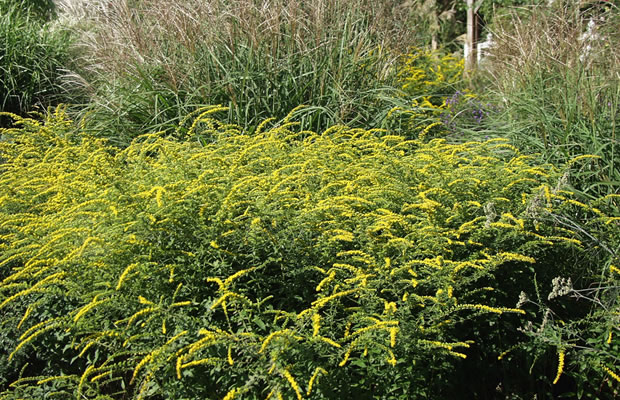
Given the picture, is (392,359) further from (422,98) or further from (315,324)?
(422,98)

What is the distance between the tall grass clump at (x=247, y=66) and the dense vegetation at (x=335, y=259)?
182 mm

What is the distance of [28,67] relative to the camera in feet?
23.8

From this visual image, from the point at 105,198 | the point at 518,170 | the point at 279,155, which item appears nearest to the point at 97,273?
the point at 105,198

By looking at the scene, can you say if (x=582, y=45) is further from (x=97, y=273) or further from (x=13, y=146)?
(x=13, y=146)

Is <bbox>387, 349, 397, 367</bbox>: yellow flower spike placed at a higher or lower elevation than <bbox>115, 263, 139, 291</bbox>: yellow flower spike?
lower

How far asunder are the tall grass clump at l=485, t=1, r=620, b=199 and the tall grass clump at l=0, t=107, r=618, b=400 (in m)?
0.59

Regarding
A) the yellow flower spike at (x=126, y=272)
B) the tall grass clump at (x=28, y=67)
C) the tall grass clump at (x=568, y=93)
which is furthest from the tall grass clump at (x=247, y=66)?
the yellow flower spike at (x=126, y=272)

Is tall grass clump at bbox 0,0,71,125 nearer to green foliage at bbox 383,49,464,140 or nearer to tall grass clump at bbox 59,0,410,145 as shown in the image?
tall grass clump at bbox 59,0,410,145

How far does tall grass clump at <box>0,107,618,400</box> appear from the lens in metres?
2.48

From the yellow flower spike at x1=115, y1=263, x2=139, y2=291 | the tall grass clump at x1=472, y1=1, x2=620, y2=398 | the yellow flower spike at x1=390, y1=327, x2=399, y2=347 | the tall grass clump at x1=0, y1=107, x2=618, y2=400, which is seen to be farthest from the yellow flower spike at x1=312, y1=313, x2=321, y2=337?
the tall grass clump at x1=472, y1=1, x2=620, y2=398

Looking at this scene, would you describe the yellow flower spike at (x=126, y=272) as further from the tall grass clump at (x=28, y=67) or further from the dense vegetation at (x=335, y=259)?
the tall grass clump at (x=28, y=67)

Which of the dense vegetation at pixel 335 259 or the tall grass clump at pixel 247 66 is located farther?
the tall grass clump at pixel 247 66

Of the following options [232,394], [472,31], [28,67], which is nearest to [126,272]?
[232,394]

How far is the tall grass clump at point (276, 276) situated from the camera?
8.13 ft
